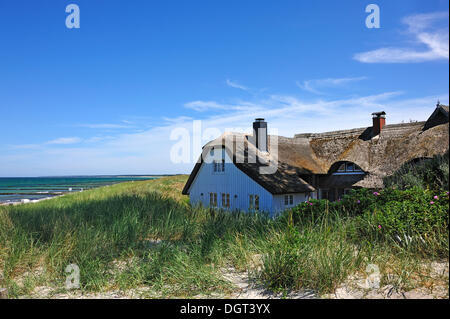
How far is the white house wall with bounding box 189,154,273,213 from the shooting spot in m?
20.2

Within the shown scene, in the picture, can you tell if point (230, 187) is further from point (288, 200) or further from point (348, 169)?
point (348, 169)

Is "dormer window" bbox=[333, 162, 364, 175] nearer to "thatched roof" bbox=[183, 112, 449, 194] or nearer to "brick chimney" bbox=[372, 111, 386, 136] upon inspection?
"thatched roof" bbox=[183, 112, 449, 194]

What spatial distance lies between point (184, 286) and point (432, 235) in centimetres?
476

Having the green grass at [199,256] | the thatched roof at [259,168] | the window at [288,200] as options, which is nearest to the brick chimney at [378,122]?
the thatched roof at [259,168]

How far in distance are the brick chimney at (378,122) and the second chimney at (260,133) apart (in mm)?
8624

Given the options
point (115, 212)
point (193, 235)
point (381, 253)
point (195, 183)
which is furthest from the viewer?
point (195, 183)

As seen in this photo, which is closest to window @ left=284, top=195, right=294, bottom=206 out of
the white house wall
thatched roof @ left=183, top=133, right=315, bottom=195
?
thatched roof @ left=183, top=133, right=315, bottom=195

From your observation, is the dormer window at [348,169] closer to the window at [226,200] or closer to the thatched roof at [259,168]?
the thatched roof at [259,168]

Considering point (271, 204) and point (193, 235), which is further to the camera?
point (271, 204)

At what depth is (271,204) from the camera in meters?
19.8

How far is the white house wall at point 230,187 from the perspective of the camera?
20.2 m

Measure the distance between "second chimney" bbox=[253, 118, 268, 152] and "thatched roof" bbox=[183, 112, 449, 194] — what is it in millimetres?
695

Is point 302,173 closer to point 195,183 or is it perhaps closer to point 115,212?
point 195,183
